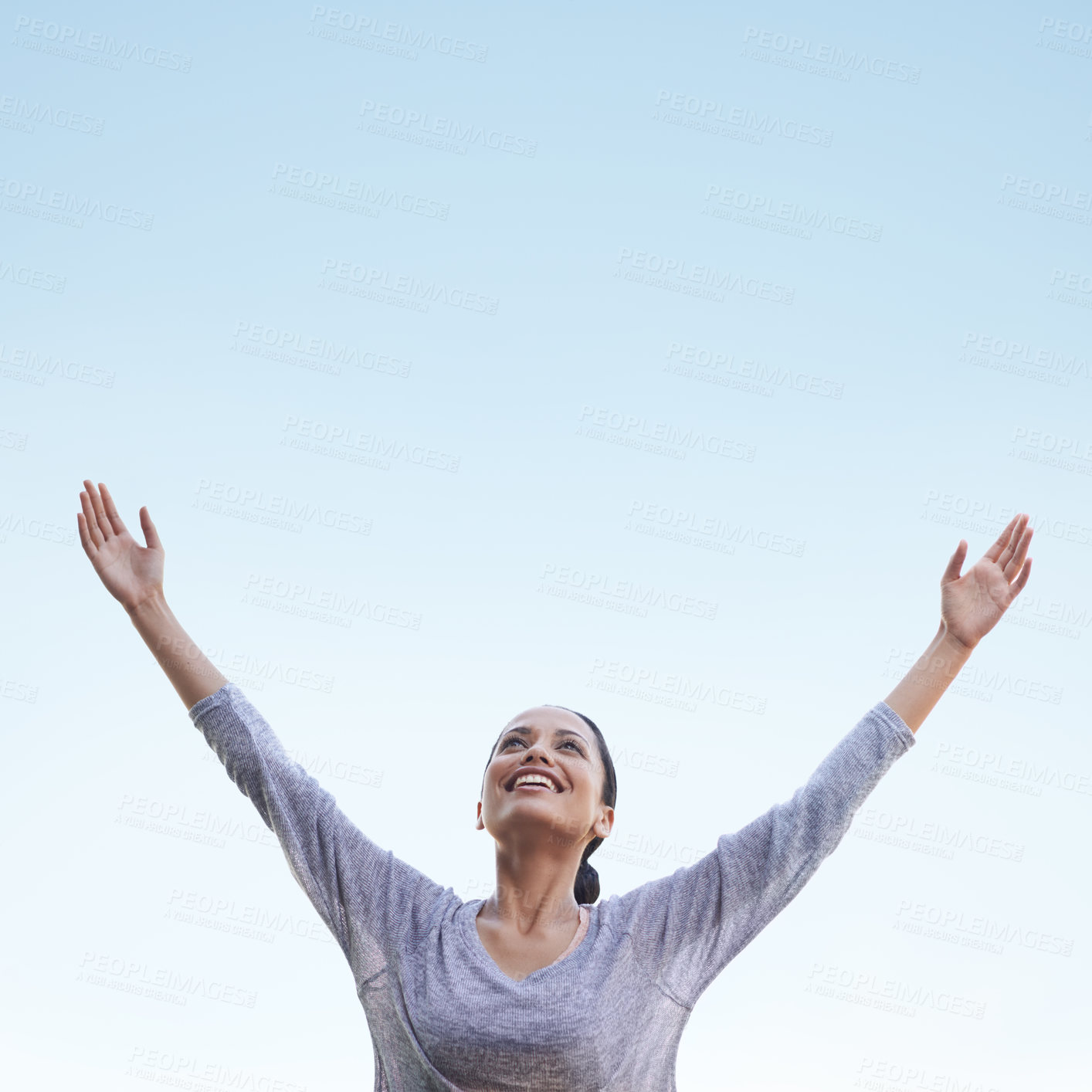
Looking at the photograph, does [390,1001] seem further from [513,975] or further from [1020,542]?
[1020,542]

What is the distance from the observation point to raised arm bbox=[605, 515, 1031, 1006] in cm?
297

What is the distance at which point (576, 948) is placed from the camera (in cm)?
296

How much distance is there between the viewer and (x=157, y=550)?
11.0 ft

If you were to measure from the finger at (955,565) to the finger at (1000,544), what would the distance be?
0.26ft

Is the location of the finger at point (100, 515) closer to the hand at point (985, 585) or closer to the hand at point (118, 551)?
the hand at point (118, 551)

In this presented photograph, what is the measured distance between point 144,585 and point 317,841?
3.00 feet

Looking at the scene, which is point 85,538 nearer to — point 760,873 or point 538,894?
point 538,894

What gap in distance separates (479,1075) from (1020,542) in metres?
2.15

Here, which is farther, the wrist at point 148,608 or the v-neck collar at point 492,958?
the wrist at point 148,608

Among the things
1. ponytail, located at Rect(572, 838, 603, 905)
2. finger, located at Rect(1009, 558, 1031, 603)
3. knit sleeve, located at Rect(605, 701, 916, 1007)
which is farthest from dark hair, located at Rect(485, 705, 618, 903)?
finger, located at Rect(1009, 558, 1031, 603)

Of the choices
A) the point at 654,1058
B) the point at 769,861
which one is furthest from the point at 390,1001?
the point at 769,861

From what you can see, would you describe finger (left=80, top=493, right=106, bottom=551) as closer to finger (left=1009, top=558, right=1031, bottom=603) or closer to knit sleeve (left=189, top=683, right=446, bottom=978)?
knit sleeve (left=189, top=683, right=446, bottom=978)

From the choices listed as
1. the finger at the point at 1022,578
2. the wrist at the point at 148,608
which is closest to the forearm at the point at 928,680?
the finger at the point at 1022,578

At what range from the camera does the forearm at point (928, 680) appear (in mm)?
3076
